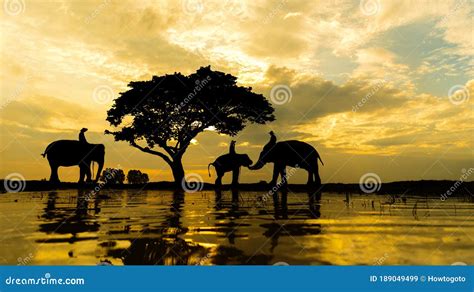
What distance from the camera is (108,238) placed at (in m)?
5.80

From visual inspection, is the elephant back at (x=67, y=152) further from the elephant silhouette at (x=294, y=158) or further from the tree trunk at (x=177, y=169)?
the elephant silhouette at (x=294, y=158)

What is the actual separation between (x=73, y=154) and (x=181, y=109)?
11.2 m

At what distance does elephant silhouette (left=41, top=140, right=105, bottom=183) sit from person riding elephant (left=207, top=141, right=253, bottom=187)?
24.8 feet

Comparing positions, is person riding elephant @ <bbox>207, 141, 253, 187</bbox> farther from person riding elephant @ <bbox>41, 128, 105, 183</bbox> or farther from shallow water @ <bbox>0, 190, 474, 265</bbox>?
shallow water @ <bbox>0, 190, 474, 265</bbox>

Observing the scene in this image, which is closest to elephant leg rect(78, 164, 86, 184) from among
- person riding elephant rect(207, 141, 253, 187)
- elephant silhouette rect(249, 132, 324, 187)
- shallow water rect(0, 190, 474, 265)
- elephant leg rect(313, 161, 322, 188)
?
person riding elephant rect(207, 141, 253, 187)

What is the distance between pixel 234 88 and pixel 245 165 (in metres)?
10.7

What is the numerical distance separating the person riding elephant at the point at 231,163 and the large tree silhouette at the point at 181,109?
7.91m

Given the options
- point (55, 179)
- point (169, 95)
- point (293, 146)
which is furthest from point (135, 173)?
point (293, 146)

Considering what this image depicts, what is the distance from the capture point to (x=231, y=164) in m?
26.5

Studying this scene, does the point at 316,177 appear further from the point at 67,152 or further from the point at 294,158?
the point at 67,152

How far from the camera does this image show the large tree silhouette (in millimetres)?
34438

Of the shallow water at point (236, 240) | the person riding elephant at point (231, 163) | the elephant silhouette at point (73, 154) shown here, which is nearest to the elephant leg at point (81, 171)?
the elephant silhouette at point (73, 154)

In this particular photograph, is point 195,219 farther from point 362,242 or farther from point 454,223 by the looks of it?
point 454,223

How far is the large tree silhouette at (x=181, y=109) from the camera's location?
1356 inches
